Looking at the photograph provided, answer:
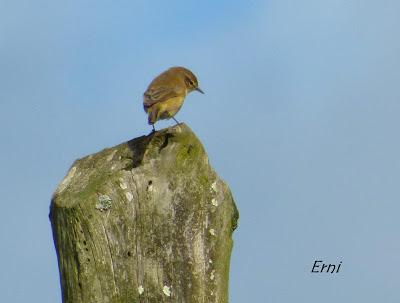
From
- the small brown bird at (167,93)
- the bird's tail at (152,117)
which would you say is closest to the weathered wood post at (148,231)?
the bird's tail at (152,117)

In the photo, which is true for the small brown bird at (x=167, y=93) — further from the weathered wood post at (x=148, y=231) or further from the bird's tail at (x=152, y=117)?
the weathered wood post at (x=148, y=231)

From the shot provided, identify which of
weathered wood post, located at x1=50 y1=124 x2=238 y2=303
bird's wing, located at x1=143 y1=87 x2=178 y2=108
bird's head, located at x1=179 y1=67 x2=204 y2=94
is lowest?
weathered wood post, located at x1=50 y1=124 x2=238 y2=303

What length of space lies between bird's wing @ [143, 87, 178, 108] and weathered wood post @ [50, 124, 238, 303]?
4.78 metres

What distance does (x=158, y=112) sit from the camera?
973 centimetres

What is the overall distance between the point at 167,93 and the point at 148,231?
5.42m

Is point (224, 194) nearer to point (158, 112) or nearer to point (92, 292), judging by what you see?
point (92, 292)

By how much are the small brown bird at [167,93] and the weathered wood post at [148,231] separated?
4.38 m

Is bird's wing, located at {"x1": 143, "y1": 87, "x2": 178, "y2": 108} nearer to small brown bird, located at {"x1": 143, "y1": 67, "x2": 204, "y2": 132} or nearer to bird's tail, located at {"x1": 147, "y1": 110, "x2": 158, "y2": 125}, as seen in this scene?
small brown bird, located at {"x1": 143, "y1": 67, "x2": 204, "y2": 132}

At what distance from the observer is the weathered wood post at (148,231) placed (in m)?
4.68

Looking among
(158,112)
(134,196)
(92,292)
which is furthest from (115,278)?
(158,112)

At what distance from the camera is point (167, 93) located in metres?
10.0

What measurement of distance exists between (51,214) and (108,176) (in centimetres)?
42

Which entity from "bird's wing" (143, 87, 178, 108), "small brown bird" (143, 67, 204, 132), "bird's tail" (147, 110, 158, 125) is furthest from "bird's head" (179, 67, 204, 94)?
"bird's tail" (147, 110, 158, 125)

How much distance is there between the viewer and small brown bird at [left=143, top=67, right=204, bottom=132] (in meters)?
9.80
